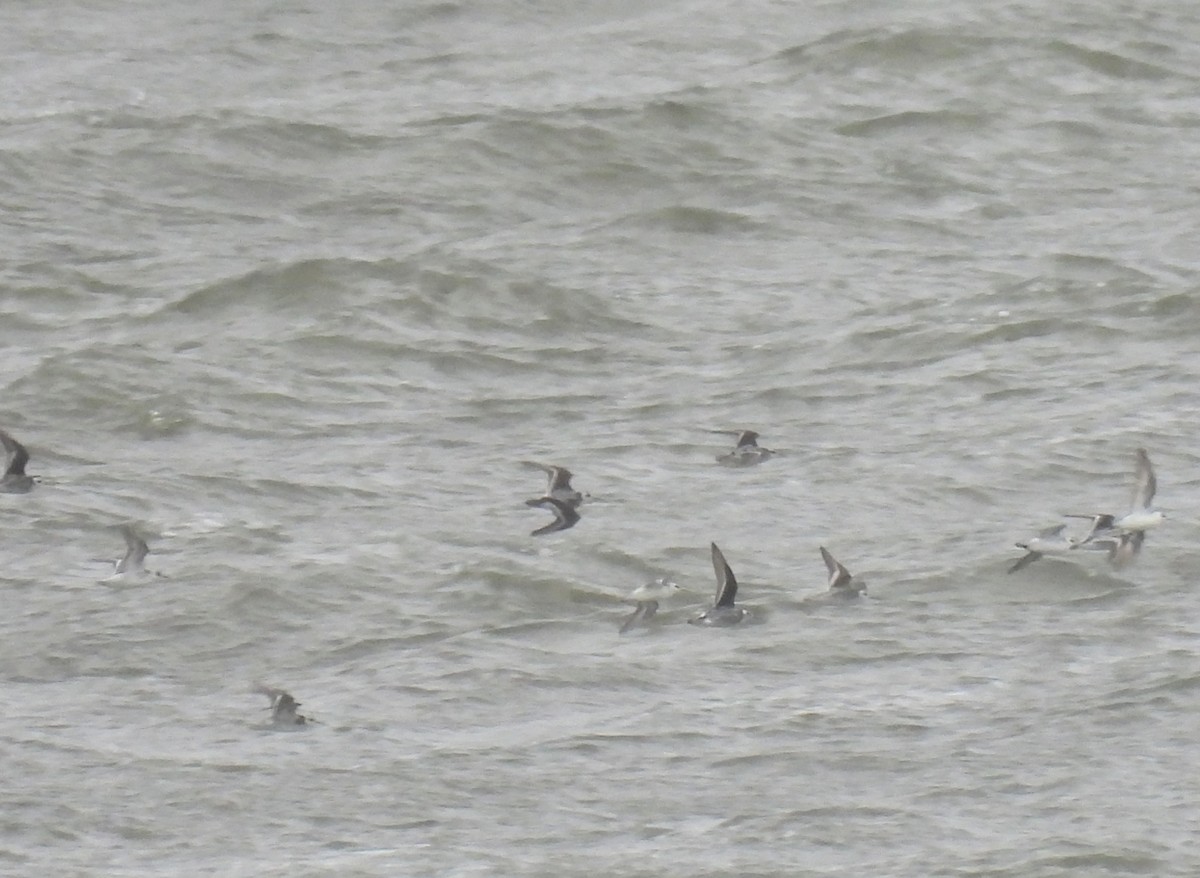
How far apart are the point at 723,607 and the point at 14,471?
14.2ft

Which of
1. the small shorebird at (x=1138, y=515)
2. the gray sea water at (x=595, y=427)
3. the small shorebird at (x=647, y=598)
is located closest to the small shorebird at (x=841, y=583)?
the gray sea water at (x=595, y=427)

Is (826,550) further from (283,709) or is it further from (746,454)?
(283,709)

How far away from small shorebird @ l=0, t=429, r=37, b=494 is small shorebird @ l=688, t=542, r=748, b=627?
4129 millimetres

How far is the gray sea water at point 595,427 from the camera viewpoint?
1105cm

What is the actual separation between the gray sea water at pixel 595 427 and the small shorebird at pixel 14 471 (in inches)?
5.5

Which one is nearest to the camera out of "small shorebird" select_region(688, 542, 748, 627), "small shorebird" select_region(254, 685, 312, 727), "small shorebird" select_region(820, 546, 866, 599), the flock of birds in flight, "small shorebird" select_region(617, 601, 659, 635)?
"small shorebird" select_region(254, 685, 312, 727)

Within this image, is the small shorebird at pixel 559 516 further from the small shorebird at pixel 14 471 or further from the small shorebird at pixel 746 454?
the small shorebird at pixel 14 471

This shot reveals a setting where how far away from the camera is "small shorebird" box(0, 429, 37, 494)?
14.9 meters

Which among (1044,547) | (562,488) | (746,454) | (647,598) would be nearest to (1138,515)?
(1044,547)

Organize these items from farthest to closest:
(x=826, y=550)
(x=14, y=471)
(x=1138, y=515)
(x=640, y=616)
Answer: (x=14, y=471) → (x=826, y=550) → (x=1138, y=515) → (x=640, y=616)

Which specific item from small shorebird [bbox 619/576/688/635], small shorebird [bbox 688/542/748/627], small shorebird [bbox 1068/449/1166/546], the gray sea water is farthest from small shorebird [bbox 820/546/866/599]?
small shorebird [bbox 1068/449/1166/546]

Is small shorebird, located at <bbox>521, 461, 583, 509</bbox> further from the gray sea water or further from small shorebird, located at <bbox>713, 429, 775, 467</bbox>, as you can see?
small shorebird, located at <bbox>713, 429, 775, 467</bbox>

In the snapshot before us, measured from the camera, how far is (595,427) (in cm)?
1636

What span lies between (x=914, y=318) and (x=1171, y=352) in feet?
5.71
